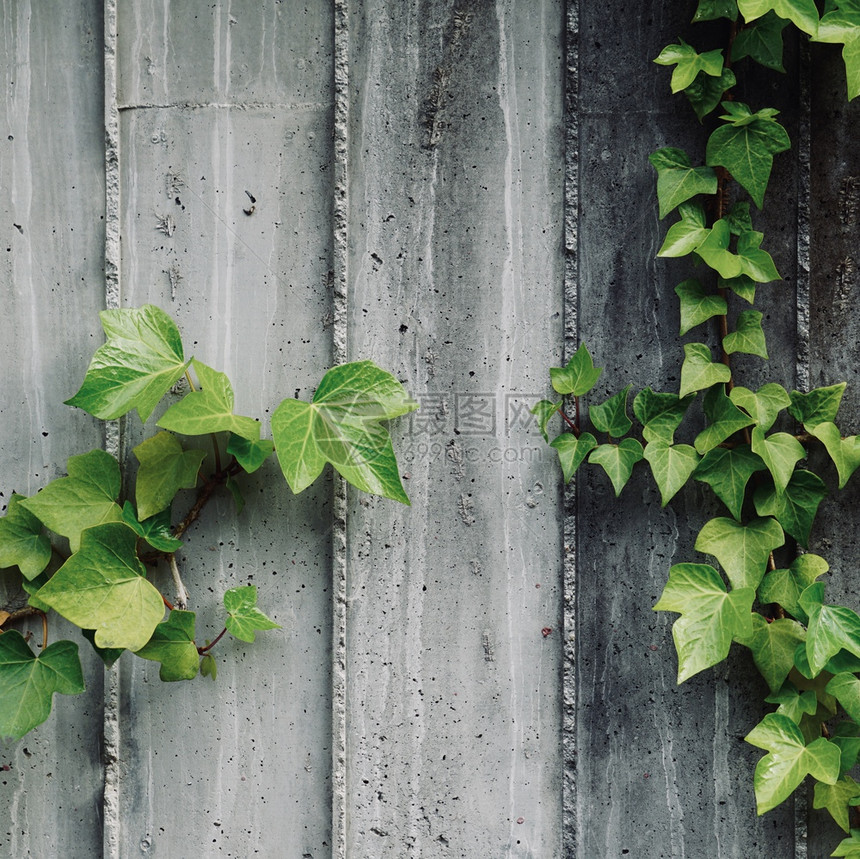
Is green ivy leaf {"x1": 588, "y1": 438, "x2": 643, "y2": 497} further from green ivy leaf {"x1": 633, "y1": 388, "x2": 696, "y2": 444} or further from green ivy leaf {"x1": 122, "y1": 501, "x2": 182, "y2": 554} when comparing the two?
green ivy leaf {"x1": 122, "y1": 501, "x2": 182, "y2": 554}

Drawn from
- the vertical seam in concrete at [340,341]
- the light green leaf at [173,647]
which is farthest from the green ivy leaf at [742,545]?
the light green leaf at [173,647]

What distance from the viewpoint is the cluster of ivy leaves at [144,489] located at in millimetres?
890

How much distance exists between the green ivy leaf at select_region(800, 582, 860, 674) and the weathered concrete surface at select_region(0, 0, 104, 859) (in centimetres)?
100

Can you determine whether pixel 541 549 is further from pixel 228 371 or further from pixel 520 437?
pixel 228 371

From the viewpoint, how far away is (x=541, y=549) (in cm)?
101

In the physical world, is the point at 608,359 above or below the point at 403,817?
above

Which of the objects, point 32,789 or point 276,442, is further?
point 32,789

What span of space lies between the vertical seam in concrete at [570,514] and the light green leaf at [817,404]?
0.32 meters

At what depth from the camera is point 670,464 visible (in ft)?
3.11

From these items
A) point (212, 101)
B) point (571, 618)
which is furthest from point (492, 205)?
point (571, 618)

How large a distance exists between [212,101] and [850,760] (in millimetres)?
1276

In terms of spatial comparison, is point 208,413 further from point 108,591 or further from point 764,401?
point 764,401

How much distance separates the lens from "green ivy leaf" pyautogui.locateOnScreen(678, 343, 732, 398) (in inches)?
37.2

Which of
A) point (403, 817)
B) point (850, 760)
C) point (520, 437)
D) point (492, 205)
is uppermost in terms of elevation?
point (492, 205)
